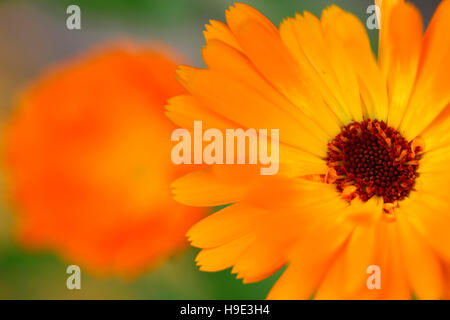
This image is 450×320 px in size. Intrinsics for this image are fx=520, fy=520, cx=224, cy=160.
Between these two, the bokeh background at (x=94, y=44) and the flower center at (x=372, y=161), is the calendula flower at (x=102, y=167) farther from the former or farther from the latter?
the flower center at (x=372, y=161)

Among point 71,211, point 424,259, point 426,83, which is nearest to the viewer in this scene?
point 424,259

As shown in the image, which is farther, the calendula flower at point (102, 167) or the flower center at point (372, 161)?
the calendula flower at point (102, 167)

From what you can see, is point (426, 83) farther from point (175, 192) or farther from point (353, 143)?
point (175, 192)

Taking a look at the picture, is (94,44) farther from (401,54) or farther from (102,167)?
(401,54)

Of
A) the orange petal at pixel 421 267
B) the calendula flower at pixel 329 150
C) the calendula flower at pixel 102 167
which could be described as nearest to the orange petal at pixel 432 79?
the calendula flower at pixel 329 150

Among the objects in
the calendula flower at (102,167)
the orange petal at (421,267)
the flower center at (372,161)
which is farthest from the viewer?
the calendula flower at (102,167)

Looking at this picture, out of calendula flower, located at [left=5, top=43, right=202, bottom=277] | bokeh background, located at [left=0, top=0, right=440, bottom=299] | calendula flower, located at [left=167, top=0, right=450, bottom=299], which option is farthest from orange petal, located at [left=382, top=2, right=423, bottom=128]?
calendula flower, located at [left=5, top=43, right=202, bottom=277]

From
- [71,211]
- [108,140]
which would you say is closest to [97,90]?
[108,140]
